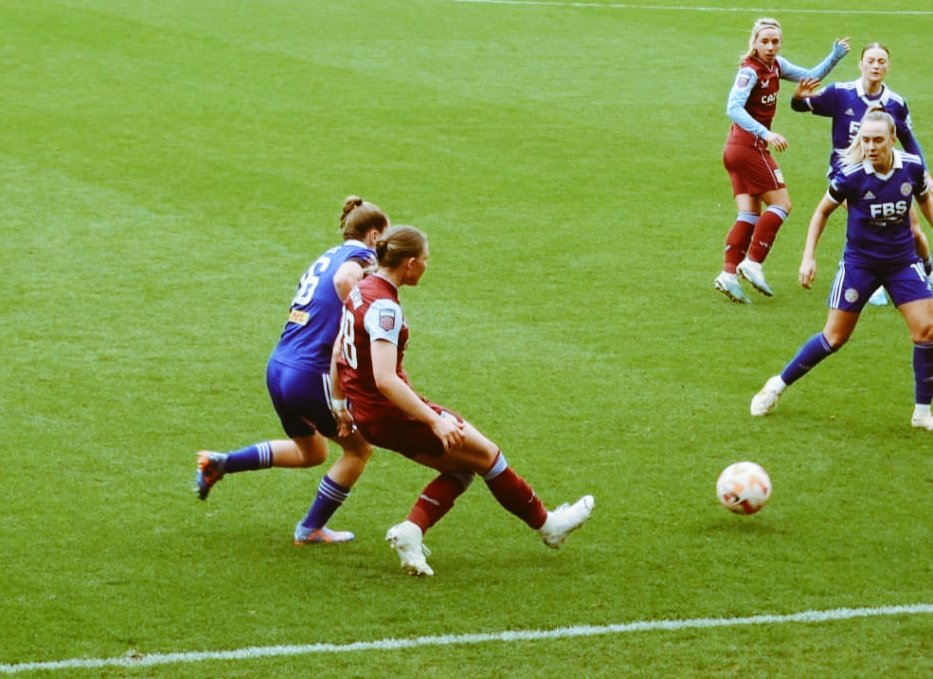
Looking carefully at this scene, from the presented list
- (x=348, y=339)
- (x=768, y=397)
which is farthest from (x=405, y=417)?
(x=768, y=397)

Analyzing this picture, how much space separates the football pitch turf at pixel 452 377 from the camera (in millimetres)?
7191

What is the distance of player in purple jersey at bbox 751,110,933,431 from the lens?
9820 mm

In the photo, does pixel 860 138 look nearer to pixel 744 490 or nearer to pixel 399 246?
pixel 744 490

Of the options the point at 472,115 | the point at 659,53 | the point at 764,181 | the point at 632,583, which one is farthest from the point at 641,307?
the point at 659,53

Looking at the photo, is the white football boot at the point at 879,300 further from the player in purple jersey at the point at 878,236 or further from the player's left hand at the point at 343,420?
the player's left hand at the point at 343,420

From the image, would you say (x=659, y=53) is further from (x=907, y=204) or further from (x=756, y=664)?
(x=756, y=664)

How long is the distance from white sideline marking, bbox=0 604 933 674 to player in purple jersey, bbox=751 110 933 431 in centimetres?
298

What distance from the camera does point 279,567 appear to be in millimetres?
7977

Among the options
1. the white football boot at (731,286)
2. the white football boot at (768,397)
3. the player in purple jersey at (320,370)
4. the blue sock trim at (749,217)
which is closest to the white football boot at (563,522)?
the player in purple jersey at (320,370)

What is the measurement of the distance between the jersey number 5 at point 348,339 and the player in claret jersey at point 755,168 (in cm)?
635

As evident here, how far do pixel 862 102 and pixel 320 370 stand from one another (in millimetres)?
6579

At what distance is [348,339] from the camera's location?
7602 mm

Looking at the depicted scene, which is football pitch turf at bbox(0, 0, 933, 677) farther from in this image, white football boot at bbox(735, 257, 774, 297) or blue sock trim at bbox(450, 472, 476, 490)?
blue sock trim at bbox(450, 472, 476, 490)

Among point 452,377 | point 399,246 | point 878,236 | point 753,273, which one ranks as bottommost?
point 452,377
